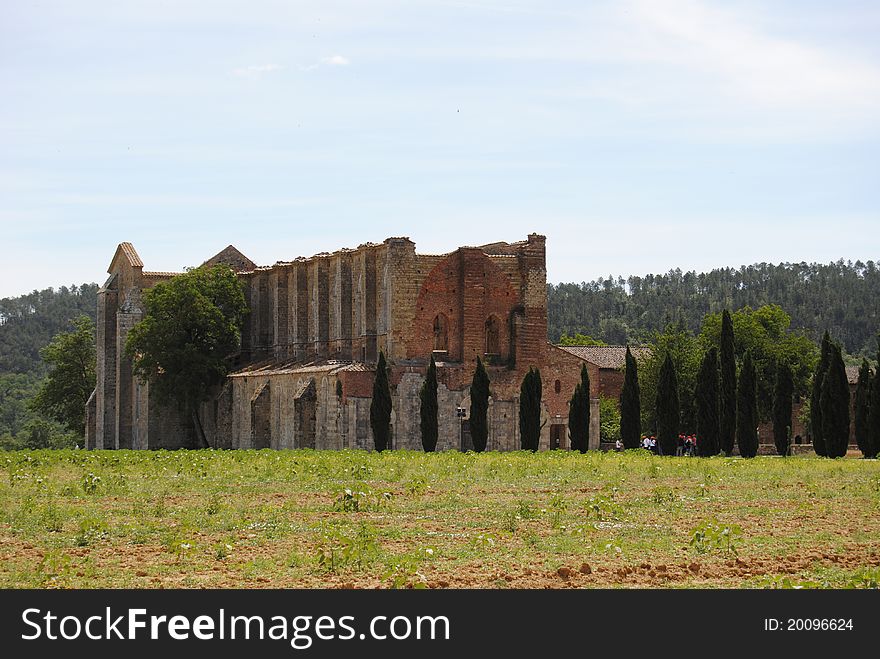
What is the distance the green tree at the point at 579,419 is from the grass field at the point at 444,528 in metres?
15.9

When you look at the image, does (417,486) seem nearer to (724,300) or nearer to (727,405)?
(727,405)

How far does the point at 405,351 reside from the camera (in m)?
51.2

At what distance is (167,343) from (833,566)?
46267 millimetres

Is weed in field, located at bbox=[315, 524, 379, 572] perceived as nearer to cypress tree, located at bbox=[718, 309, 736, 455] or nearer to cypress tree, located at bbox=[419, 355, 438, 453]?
cypress tree, located at bbox=[718, 309, 736, 455]

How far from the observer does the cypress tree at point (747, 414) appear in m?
45.3

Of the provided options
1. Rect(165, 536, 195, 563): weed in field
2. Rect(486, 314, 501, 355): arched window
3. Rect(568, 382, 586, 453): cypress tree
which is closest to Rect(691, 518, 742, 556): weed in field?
Rect(165, 536, 195, 563): weed in field

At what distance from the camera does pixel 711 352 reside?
4641cm

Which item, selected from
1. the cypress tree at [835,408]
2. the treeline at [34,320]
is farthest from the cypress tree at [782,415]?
the treeline at [34,320]

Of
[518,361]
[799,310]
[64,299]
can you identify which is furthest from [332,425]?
[64,299]

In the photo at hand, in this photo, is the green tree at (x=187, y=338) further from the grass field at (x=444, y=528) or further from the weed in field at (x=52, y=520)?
the weed in field at (x=52, y=520)
